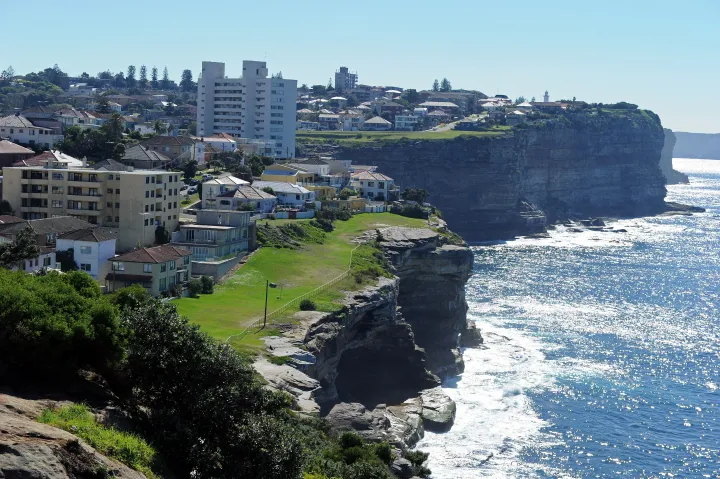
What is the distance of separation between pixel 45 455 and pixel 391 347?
49.4m

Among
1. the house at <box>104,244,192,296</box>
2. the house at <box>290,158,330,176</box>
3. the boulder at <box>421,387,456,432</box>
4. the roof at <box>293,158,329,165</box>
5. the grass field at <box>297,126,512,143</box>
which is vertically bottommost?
the boulder at <box>421,387,456,432</box>

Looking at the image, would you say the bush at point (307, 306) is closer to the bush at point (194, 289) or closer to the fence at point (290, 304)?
the fence at point (290, 304)

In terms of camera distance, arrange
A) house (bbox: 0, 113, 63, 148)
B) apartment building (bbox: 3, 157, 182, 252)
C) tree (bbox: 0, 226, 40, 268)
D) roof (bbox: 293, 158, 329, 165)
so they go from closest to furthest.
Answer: tree (bbox: 0, 226, 40, 268)
apartment building (bbox: 3, 157, 182, 252)
house (bbox: 0, 113, 63, 148)
roof (bbox: 293, 158, 329, 165)

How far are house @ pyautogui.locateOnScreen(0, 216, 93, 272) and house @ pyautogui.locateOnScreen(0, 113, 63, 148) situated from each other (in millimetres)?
37561

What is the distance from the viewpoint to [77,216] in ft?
239

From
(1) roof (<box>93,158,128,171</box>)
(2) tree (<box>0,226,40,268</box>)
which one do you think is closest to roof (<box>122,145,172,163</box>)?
(1) roof (<box>93,158,128,171</box>)

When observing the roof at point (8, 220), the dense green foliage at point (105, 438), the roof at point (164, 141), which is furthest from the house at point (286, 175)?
the dense green foliage at point (105, 438)

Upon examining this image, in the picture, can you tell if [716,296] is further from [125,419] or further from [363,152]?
[125,419]

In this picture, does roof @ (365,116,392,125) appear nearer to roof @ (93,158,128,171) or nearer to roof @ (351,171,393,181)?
roof @ (351,171,393,181)

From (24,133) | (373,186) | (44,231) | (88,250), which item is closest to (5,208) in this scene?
(44,231)

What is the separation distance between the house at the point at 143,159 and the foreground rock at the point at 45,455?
71.2 metres

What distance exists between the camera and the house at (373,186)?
11481 cm

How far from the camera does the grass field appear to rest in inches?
6781

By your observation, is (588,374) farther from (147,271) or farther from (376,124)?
(376,124)
